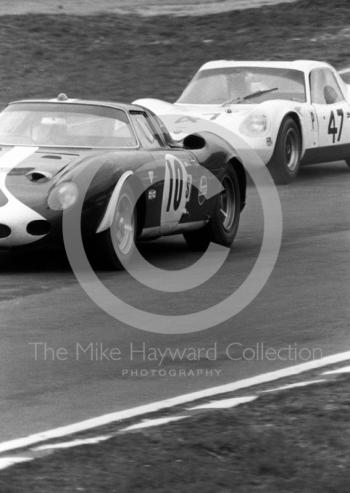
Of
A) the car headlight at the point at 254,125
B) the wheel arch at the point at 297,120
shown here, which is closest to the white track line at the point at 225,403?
the car headlight at the point at 254,125

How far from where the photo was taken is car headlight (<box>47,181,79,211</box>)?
989 cm

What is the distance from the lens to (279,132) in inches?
666

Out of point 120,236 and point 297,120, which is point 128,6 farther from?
point 120,236

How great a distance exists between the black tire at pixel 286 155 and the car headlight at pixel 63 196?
7.17 metres

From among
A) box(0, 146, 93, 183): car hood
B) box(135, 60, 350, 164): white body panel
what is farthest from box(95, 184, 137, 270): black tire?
box(135, 60, 350, 164): white body panel

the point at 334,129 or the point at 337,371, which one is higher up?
the point at 334,129

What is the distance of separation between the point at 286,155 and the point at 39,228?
25.2ft

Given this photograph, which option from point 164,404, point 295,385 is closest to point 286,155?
point 295,385

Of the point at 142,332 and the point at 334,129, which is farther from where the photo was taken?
the point at 334,129

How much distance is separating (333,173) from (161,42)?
35.0 feet

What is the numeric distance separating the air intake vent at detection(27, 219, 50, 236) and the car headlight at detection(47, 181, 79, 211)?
0.41ft

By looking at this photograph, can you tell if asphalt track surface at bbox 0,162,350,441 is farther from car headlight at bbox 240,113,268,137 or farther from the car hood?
car headlight at bbox 240,113,268,137

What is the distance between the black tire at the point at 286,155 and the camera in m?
16.9

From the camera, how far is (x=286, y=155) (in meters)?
17.2
